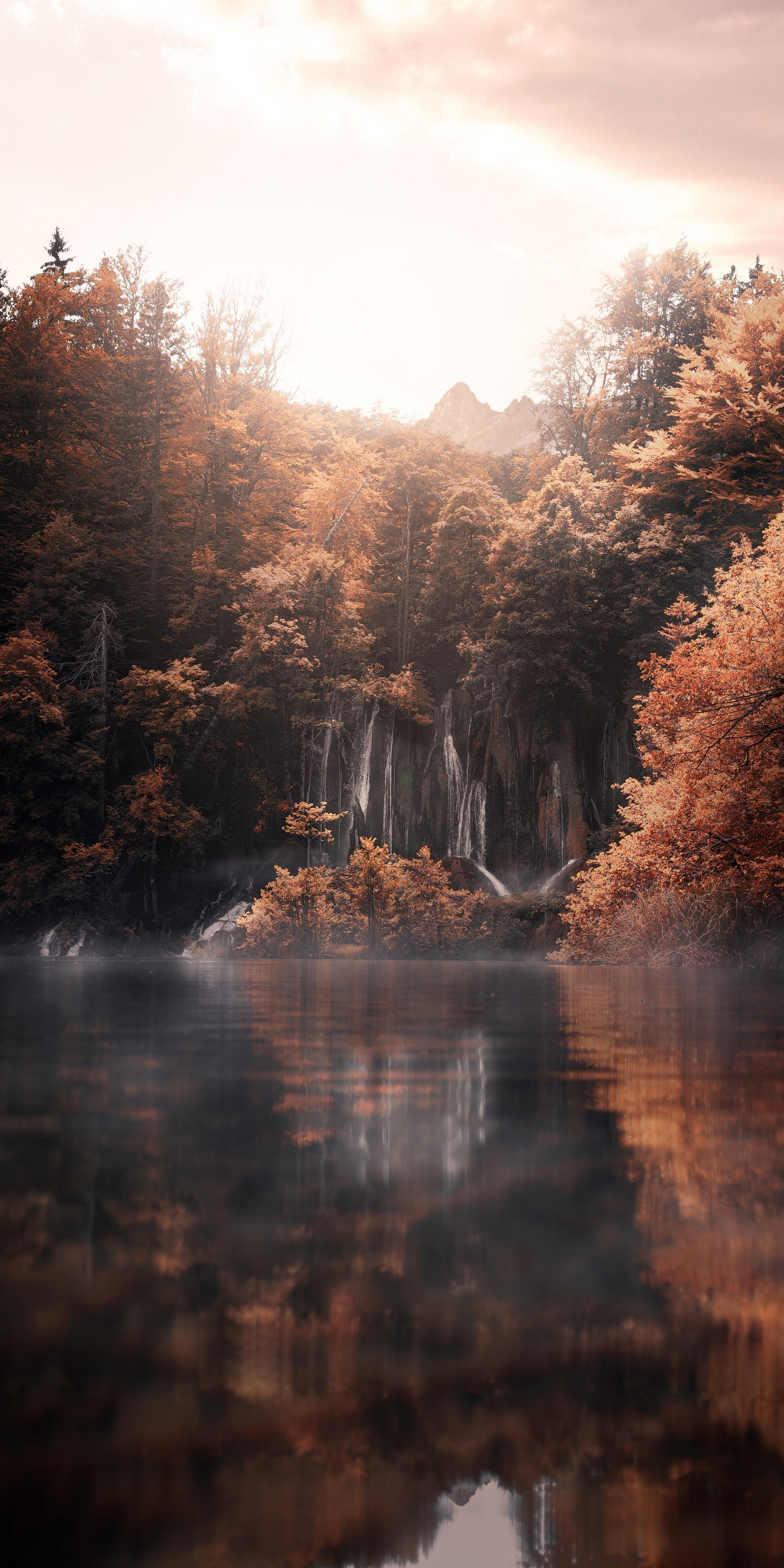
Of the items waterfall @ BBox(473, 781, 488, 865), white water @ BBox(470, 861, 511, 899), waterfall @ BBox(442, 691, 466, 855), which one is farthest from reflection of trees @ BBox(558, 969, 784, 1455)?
waterfall @ BBox(442, 691, 466, 855)

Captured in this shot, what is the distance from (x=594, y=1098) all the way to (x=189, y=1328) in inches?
66.0

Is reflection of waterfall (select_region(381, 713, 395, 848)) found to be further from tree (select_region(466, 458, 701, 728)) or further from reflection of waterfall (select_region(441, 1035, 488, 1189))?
Result: reflection of waterfall (select_region(441, 1035, 488, 1189))

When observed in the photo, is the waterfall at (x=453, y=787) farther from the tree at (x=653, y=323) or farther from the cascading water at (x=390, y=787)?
the tree at (x=653, y=323)

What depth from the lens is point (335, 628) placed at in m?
27.4

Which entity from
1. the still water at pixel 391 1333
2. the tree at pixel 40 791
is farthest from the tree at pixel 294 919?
the still water at pixel 391 1333

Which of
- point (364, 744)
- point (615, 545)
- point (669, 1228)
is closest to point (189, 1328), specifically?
point (669, 1228)

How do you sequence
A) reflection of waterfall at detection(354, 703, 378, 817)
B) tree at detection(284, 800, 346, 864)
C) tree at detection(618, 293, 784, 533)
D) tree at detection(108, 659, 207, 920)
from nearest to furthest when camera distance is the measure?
tree at detection(618, 293, 784, 533) < tree at detection(284, 800, 346, 864) < tree at detection(108, 659, 207, 920) < reflection of waterfall at detection(354, 703, 378, 817)

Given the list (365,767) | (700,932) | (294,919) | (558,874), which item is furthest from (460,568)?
(700,932)

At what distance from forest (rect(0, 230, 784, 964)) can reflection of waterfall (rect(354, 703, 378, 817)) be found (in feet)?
0.29

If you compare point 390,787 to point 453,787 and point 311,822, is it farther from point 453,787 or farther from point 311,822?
point 311,822

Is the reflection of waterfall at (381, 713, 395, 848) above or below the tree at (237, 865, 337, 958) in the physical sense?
above

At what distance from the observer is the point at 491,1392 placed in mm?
806

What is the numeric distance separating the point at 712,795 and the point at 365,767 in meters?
15.1

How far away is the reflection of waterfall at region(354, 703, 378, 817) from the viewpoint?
2680cm
